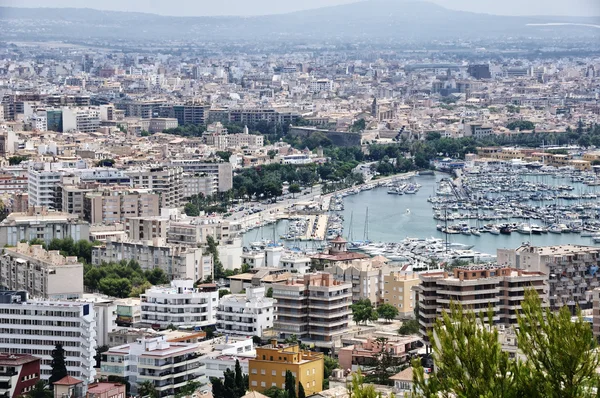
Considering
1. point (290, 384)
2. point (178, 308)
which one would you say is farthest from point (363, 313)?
point (290, 384)

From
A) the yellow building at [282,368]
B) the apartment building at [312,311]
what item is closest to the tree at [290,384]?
the yellow building at [282,368]

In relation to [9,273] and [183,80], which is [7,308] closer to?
[9,273]

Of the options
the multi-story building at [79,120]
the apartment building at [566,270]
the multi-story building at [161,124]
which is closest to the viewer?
the apartment building at [566,270]

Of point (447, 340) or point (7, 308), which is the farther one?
point (7, 308)

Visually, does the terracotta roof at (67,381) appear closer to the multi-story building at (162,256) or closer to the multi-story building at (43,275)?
the multi-story building at (43,275)

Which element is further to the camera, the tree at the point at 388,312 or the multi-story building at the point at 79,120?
the multi-story building at the point at 79,120

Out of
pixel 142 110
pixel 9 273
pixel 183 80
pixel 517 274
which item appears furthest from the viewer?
pixel 183 80

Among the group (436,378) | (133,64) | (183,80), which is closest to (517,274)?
(436,378)

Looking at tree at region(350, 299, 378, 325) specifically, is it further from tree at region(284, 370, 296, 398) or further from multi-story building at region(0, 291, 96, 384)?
tree at region(284, 370, 296, 398)
